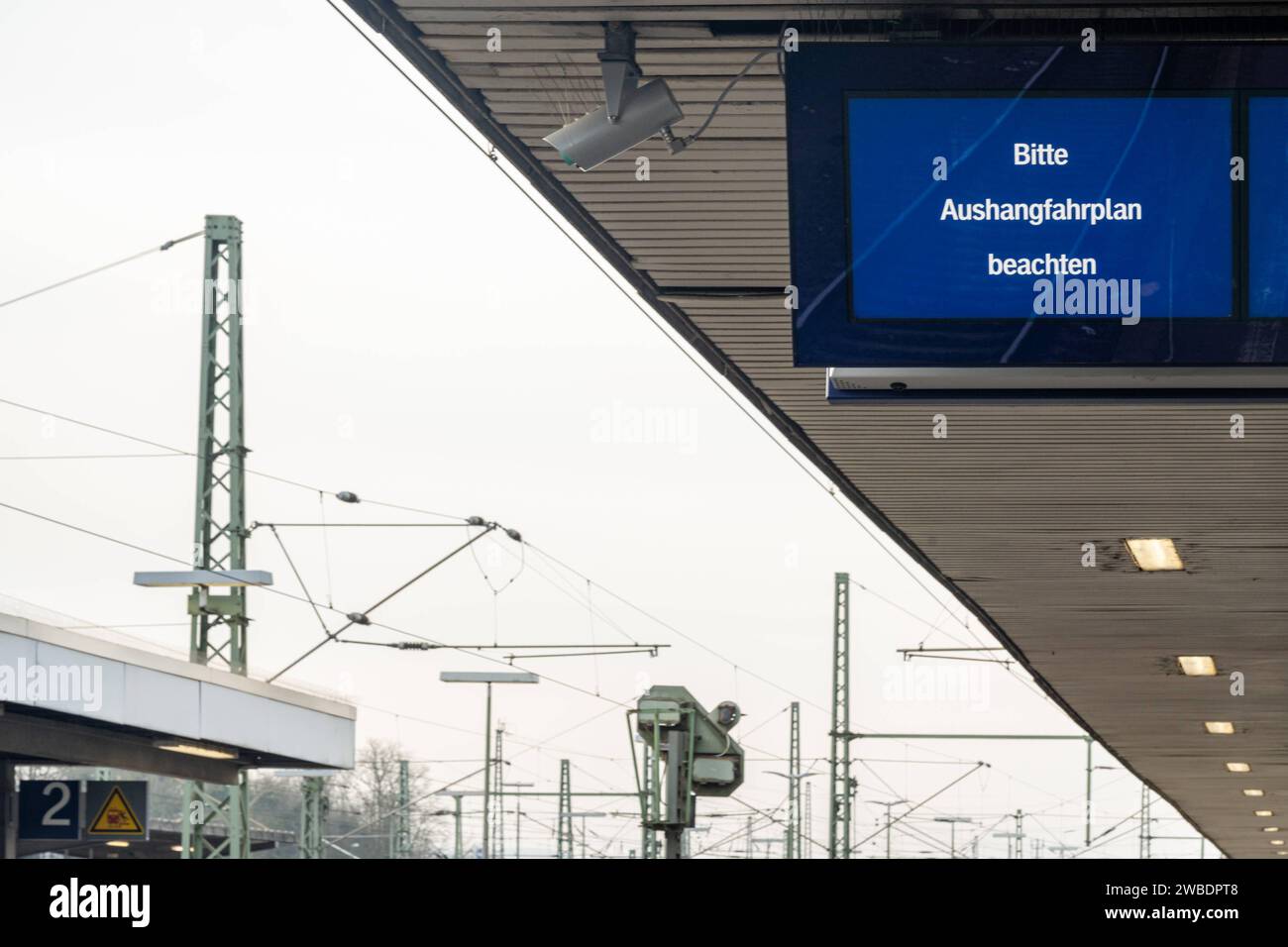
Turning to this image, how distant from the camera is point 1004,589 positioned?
14305 millimetres

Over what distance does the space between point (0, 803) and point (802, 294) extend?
13.9 m

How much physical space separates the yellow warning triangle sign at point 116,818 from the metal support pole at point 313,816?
18563 millimetres

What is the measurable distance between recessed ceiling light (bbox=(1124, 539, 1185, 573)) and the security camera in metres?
7.75

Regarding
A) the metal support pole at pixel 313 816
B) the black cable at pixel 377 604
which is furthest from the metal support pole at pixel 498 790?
the black cable at pixel 377 604

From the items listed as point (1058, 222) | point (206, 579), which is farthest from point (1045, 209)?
point (206, 579)

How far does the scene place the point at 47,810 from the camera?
56.7ft

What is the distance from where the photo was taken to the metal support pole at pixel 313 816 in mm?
36031

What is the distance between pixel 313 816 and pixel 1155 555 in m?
27.6

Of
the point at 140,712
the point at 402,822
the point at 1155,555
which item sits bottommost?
the point at 402,822

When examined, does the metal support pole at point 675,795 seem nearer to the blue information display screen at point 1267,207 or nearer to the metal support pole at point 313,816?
the blue information display screen at point 1267,207

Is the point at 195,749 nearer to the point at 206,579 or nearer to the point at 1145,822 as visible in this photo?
the point at 206,579

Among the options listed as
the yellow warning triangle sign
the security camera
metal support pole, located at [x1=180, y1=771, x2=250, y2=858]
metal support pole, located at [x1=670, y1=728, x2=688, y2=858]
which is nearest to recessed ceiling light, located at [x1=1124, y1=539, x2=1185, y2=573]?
metal support pole, located at [x1=670, y1=728, x2=688, y2=858]
